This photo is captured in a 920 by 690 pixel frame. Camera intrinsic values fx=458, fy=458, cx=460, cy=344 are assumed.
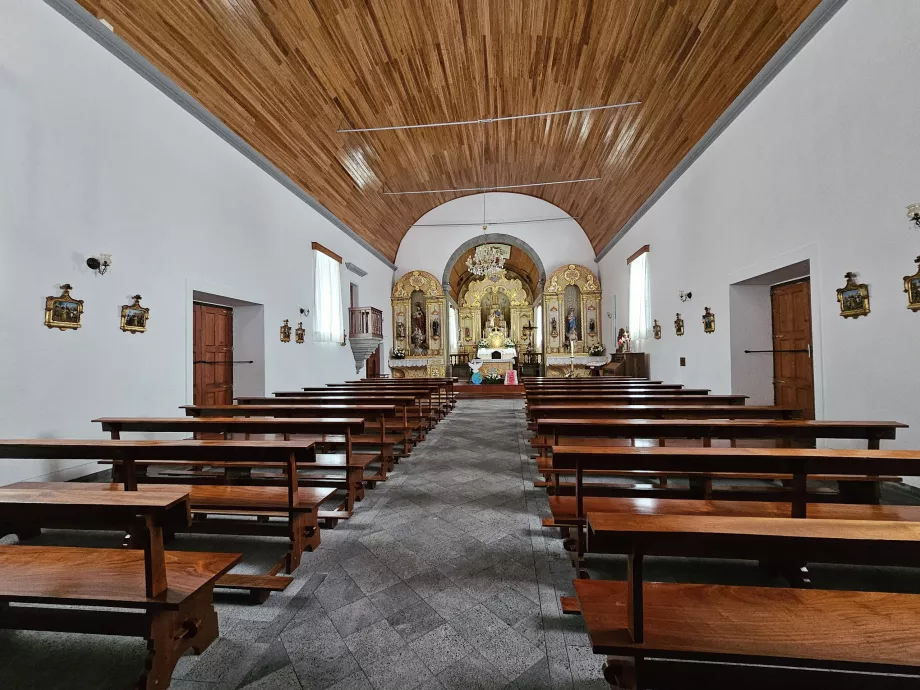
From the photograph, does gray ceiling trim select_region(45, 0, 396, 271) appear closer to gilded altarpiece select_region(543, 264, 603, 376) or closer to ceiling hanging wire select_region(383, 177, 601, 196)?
ceiling hanging wire select_region(383, 177, 601, 196)

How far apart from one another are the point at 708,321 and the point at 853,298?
279 centimetres

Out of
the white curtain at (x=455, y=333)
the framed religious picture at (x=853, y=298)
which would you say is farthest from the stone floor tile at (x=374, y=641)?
the white curtain at (x=455, y=333)

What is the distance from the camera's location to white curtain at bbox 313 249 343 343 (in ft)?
29.6

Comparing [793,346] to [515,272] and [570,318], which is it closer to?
[570,318]

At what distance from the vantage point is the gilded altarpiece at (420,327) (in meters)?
14.2

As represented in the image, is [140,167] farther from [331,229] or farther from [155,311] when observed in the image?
[331,229]

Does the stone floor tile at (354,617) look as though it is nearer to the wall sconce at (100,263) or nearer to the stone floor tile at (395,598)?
the stone floor tile at (395,598)

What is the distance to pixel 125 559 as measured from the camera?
1.71 meters

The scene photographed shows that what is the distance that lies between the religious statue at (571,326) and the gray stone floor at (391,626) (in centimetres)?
1112

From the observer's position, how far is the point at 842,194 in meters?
3.95

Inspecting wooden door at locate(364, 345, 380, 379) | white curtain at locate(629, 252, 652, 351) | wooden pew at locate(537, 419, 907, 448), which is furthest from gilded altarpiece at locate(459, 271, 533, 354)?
wooden pew at locate(537, 419, 907, 448)

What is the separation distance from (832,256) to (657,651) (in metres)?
4.34

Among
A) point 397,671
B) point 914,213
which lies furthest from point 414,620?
point 914,213

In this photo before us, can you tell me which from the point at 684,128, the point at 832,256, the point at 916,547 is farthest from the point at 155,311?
the point at 684,128
